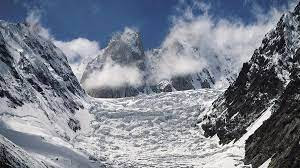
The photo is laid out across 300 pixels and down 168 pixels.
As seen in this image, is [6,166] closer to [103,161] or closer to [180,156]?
[103,161]

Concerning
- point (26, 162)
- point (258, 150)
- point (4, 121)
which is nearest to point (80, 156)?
point (4, 121)

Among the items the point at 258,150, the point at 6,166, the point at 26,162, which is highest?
the point at 258,150

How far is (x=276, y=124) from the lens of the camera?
493 ft

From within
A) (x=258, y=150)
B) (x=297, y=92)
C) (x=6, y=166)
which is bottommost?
(x=6, y=166)

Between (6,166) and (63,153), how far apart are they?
89.7 m

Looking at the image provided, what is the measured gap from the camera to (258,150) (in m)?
148

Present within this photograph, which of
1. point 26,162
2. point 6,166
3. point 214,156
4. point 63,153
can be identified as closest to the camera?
point 6,166

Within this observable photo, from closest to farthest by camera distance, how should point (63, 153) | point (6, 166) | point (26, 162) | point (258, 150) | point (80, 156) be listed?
point (6, 166)
point (26, 162)
point (258, 150)
point (63, 153)
point (80, 156)

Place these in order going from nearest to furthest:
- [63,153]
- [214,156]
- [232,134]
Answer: [63,153] < [214,156] < [232,134]

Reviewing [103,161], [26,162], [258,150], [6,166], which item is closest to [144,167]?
[103,161]

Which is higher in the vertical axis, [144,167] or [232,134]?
[232,134]

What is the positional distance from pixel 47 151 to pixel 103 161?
116ft

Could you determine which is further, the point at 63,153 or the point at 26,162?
the point at 63,153

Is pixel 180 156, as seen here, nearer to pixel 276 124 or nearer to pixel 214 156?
pixel 214 156
